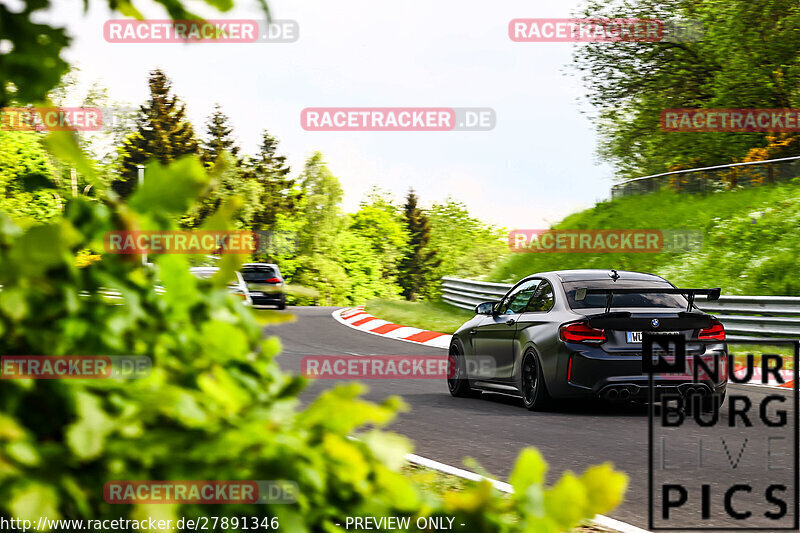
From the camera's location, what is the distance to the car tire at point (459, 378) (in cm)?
1163

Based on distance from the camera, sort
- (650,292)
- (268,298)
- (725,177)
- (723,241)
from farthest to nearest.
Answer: (268,298) → (725,177) → (723,241) → (650,292)

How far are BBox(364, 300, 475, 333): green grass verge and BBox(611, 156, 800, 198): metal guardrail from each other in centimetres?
731

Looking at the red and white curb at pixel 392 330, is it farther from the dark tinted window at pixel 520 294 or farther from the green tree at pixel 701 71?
the green tree at pixel 701 71

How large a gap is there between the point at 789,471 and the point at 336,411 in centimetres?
606

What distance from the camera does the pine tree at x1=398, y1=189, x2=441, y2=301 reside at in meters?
118

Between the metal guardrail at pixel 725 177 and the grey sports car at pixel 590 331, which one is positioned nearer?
the grey sports car at pixel 590 331
